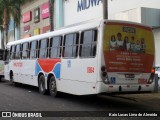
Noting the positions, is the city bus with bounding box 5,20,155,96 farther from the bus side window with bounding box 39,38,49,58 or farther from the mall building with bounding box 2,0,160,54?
the mall building with bounding box 2,0,160,54

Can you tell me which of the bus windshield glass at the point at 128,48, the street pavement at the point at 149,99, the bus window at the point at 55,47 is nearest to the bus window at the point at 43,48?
the bus window at the point at 55,47

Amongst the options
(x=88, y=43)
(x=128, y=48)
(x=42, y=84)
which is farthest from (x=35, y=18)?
(x=128, y=48)

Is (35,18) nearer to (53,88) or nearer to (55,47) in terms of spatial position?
(55,47)

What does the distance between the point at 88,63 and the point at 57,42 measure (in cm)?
330

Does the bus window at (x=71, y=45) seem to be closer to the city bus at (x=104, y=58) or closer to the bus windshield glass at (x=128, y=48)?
the city bus at (x=104, y=58)

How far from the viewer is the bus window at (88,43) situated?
12.9 meters

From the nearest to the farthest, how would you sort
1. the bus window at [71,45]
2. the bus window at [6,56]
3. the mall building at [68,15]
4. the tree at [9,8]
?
1. the bus window at [71,45]
2. the mall building at [68,15]
3. the bus window at [6,56]
4. the tree at [9,8]

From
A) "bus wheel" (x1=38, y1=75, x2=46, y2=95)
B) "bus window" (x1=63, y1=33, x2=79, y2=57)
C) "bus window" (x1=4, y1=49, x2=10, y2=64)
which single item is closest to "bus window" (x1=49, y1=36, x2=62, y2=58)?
"bus window" (x1=63, y1=33, x2=79, y2=57)

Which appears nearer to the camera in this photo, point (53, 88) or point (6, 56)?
point (53, 88)

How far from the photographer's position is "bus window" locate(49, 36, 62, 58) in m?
15.7

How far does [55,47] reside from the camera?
1609cm

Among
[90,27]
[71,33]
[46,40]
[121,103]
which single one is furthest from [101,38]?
[46,40]

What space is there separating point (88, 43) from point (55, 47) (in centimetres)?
318

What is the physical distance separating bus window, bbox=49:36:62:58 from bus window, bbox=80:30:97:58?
2175mm
